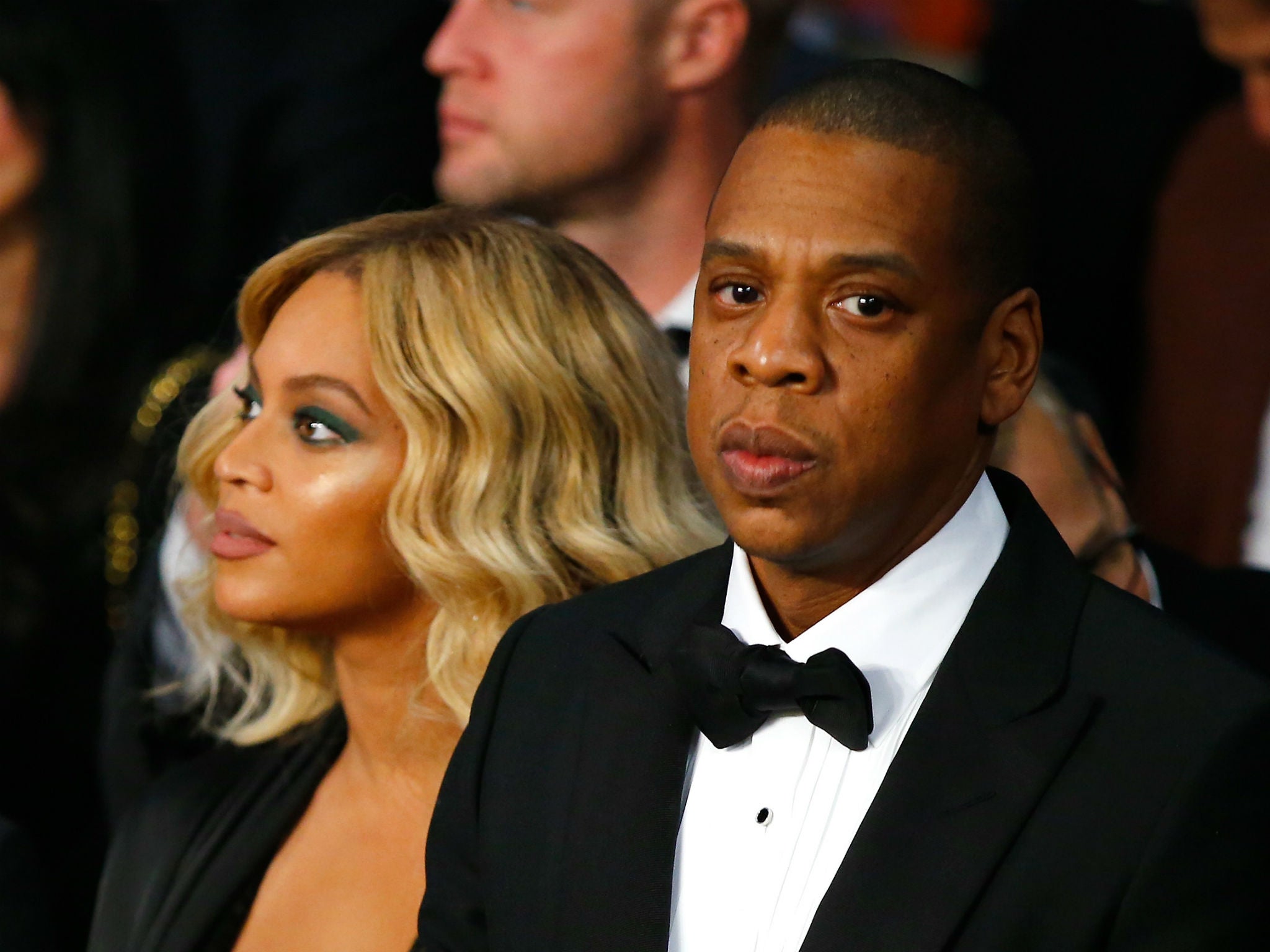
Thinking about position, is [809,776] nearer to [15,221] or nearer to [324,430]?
[324,430]

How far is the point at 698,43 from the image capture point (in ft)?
11.7

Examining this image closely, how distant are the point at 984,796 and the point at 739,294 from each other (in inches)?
21.0

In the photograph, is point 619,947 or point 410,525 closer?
point 619,947

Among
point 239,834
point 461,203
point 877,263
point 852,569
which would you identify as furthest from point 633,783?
point 461,203

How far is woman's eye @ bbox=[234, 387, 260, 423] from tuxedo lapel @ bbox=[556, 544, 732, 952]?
2.91 feet

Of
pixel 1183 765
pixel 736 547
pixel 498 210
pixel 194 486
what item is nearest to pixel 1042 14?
pixel 498 210

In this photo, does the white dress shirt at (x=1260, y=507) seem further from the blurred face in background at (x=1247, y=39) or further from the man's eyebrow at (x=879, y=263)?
the man's eyebrow at (x=879, y=263)

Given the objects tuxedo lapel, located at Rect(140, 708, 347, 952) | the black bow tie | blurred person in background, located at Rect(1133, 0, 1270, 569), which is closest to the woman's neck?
tuxedo lapel, located at Rect(140, 708, 347, 952)

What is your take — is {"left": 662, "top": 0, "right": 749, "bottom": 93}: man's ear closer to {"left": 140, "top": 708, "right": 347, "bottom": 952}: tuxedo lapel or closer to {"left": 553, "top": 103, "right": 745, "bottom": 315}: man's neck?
{"left": 553, "top": 103, "right": 745, "bottom": 315}: man's neck

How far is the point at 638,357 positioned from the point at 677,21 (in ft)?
3.98

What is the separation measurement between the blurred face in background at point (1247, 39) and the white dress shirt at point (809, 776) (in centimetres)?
196

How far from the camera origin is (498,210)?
2.86 m

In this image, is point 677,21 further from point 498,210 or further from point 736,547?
point 736,547

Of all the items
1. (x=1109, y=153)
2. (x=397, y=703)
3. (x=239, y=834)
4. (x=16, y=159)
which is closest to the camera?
(x=397, y=703)
